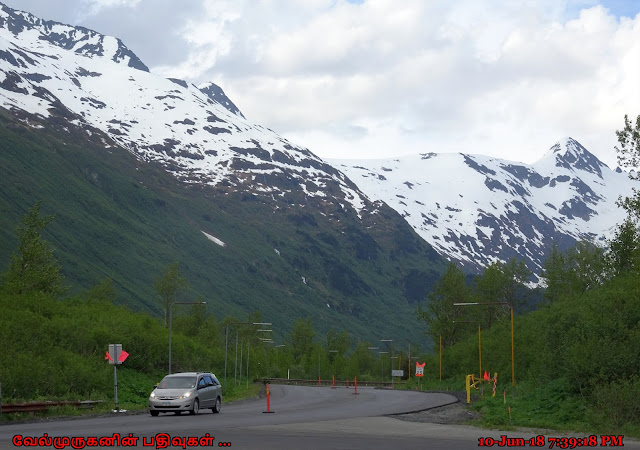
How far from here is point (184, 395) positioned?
44.8 meters

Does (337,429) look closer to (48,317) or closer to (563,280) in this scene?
(48,317)

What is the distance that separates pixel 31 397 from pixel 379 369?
148 meters

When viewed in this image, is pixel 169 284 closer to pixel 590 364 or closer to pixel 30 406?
pixel 30 406

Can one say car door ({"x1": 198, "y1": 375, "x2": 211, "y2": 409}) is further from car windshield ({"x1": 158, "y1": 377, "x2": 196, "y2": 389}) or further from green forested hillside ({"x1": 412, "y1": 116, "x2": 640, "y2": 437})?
green forested hillside ({"x1": 412, "y1": 116, "x2": 640, "y2": 437})

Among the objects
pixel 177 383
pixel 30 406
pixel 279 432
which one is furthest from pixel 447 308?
pixel 279 432

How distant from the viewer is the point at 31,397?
51.0 metres

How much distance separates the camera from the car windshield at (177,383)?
45.8 meters

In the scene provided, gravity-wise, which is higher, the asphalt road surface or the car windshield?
the car windshield

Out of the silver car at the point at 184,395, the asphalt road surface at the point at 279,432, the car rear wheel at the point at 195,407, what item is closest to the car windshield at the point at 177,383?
the silver car at the point at 184,395

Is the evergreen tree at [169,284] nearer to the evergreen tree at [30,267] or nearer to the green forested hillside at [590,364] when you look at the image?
the evergreen tree at [30,267]

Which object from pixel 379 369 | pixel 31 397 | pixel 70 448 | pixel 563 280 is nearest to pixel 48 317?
pixel 31 397

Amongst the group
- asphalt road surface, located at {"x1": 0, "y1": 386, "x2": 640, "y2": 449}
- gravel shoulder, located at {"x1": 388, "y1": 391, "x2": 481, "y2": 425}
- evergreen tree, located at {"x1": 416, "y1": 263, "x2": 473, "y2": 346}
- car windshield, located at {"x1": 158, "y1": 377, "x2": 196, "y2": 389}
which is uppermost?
evergreen tree, located at {"x1": 416, "y1": 263, "x2": 473, "y2": 346}

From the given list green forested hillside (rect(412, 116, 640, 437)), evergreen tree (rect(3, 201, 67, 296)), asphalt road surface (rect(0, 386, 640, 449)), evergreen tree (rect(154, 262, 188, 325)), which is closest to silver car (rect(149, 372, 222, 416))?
asphalt road surface (rect(0, 386, 640, 449))

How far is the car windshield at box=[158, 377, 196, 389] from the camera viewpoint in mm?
45812
